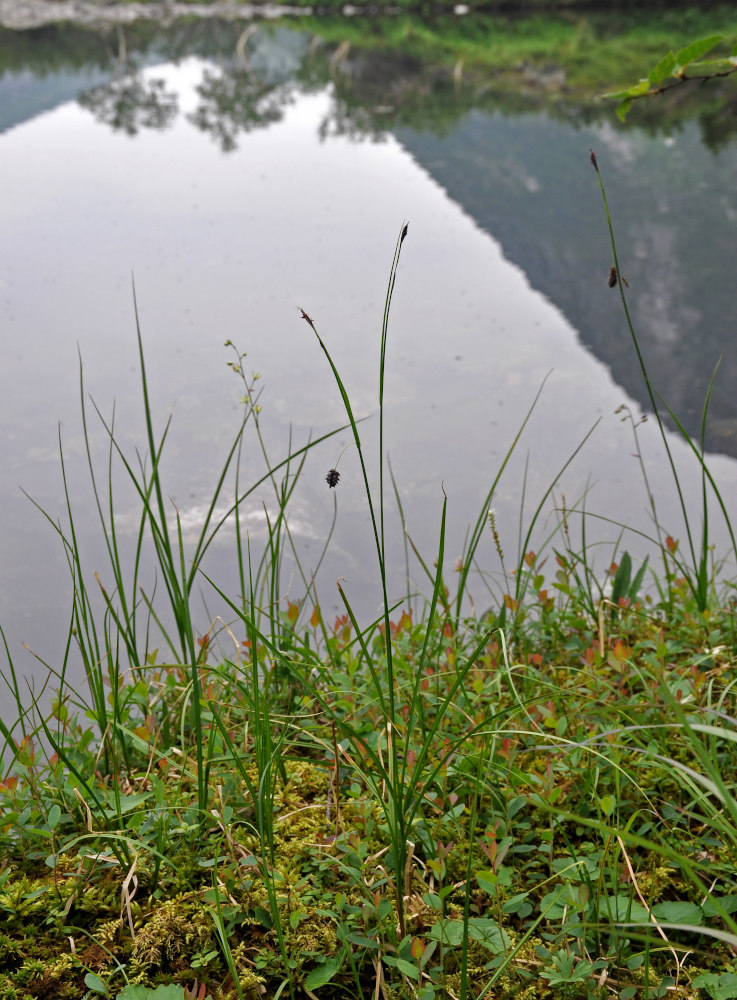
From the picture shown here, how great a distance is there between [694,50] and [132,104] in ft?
33.5

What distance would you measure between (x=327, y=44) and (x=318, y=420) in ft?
43.3

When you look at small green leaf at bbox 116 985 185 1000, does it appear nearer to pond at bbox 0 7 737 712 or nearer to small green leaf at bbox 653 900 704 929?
small green leaf at bbox 653 900 704 929

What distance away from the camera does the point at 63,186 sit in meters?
6.51

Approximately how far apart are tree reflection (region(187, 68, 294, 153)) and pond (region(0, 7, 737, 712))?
0.32ft

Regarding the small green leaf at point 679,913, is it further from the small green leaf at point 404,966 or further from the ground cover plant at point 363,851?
the small green leaf at point 404,966

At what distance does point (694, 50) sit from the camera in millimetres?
1268

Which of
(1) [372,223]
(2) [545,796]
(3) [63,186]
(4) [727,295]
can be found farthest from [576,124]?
(2) [545,796]

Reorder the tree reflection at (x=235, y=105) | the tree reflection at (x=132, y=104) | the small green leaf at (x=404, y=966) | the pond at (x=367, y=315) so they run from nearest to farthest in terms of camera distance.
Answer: the small green leaf at (x=404, y=966)
the pond at (x=367, y=315)
the tree reflection at (x=235, y=105)
the tree reflection at (x=132, y=104)

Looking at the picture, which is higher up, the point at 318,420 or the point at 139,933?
the point at 318,420

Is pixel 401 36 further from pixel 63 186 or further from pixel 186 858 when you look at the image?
pixel 186 858

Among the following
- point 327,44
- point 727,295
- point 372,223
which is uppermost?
point 327,44

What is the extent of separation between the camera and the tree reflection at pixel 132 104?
29.8 ft

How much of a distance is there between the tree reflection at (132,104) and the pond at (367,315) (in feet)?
0.54

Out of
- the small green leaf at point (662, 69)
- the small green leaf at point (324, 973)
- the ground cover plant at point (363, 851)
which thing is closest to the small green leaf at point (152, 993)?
the ground cover plant at point (363, 851)
